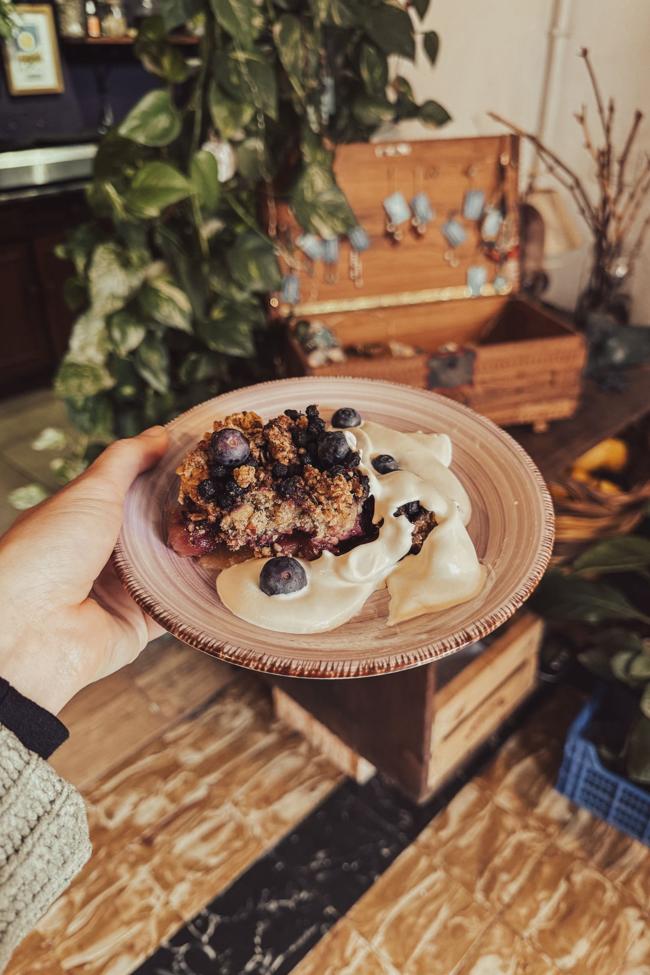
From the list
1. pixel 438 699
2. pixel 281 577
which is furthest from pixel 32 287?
pixel 281 577

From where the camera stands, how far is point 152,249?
1728 millimetres

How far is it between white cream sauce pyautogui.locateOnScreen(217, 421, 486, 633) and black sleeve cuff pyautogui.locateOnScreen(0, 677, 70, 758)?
0.28 metres

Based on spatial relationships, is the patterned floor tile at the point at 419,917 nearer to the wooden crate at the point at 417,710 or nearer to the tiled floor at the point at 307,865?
the tiled floor at the point at 307,865

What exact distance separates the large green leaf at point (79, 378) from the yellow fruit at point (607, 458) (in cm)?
133

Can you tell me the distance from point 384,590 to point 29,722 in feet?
1.62

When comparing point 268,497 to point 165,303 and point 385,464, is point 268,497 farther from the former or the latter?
point 165,303

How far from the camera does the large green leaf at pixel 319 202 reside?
1.68 metres

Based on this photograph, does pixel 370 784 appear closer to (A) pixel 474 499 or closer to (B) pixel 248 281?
(A) pixel 474 499

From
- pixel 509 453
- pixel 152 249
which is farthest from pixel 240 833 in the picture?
pixel 152 249

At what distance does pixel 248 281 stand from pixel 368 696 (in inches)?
38.2

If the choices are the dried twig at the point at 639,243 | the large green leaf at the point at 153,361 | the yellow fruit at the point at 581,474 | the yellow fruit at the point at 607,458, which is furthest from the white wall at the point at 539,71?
the large green leaf at the point at 153,361

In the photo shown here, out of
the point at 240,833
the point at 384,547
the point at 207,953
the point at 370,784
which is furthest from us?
the point at 370,784

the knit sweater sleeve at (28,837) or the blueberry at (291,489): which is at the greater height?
the blueberry at (291,489)

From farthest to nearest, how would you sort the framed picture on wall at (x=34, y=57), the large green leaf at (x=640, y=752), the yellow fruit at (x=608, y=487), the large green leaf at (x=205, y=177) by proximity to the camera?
the framed picture on wall at (x=34, y=57), the yellow fruit at (x=608, y=487), the large green leaf at (x=640, y=752), the large green leaf at (x=205, y=177)
